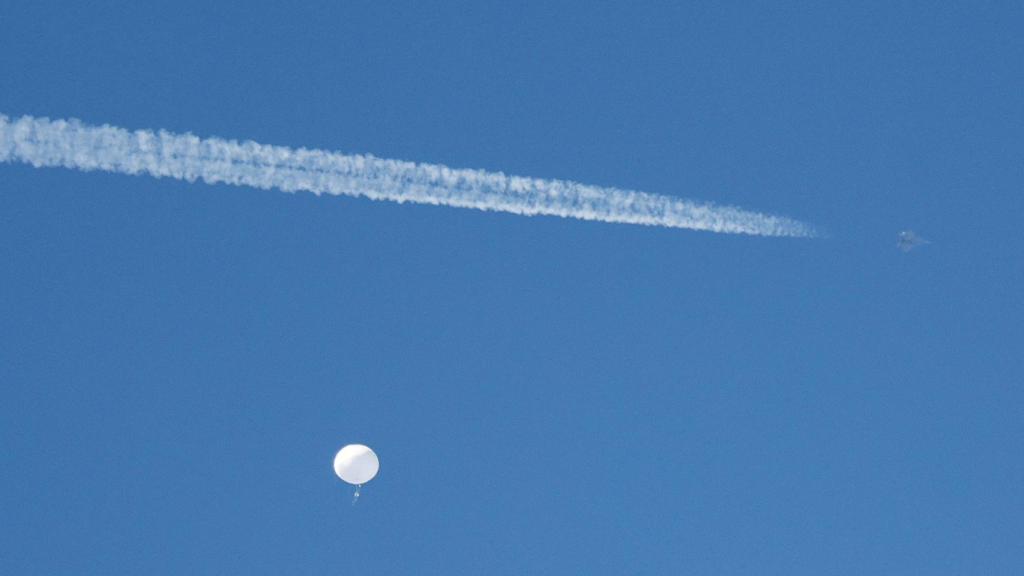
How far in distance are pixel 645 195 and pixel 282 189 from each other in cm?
1223

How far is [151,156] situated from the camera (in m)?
35.5

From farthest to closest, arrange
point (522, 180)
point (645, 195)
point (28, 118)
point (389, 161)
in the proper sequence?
point (645, 195) → point (522, 180) → point (389, 161) → point (28, 118)

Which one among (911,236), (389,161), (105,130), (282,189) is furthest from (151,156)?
(911,236)

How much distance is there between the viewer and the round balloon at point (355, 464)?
141 ft

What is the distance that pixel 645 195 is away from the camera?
150 ft

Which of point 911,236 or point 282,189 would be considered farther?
point 911,236

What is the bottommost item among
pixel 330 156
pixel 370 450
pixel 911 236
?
pixel 370 450

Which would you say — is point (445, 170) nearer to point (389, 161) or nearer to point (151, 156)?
point (389, 161)

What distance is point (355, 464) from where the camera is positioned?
1698 inches

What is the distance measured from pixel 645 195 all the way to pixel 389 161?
9179 mm

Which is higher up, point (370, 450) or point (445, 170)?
point (445, 170)

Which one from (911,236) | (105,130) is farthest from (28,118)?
(911,236)

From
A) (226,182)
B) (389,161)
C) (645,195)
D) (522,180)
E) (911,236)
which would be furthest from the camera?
(911,236)

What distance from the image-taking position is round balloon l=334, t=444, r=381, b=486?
43.1 m
